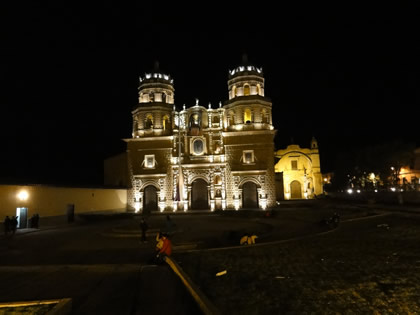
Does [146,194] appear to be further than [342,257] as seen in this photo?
Yes

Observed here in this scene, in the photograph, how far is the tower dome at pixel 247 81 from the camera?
29.0m

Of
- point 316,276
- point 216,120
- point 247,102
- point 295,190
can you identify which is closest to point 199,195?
point 216,120

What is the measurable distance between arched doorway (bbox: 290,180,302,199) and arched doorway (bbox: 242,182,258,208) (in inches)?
476

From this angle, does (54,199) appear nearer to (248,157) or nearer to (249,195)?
(249,195)

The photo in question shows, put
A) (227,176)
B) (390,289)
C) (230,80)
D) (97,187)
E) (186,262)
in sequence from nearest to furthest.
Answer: (390,289) < (186,262) < (97,187) < (227,176) < (230,80)

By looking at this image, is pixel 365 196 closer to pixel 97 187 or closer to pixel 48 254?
pixel 97 187

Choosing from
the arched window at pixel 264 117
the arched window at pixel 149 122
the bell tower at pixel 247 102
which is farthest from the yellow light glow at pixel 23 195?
the arched window at pixel 264 117

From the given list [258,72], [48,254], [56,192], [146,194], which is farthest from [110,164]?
[48,254]

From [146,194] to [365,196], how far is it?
23.0 m

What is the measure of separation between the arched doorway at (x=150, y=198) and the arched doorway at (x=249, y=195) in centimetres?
884

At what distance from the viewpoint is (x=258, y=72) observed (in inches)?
1158

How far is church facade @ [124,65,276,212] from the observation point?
27.5 meters

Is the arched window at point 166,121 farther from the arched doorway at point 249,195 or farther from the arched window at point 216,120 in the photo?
the arched doorway at point 249,195

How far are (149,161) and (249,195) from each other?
10.6 meters
